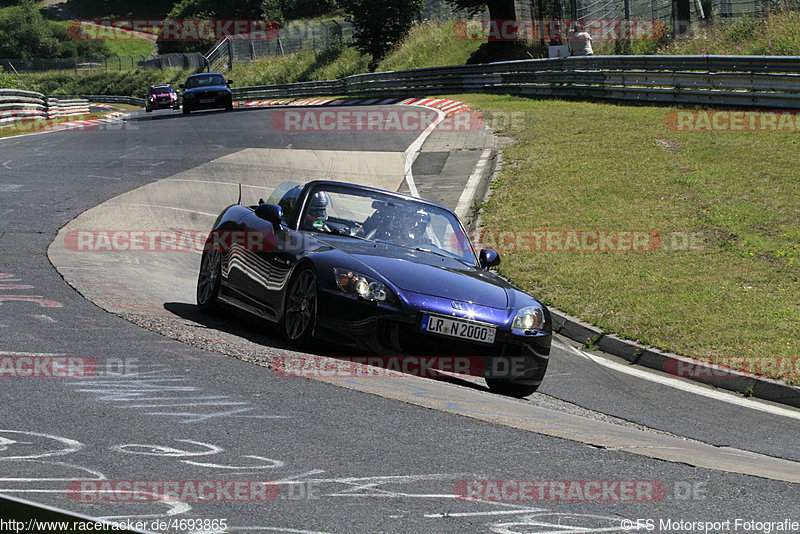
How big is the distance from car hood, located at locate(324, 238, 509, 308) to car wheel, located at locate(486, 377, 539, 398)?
57 cm

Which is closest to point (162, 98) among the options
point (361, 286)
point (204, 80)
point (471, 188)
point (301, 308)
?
point (204, 80)

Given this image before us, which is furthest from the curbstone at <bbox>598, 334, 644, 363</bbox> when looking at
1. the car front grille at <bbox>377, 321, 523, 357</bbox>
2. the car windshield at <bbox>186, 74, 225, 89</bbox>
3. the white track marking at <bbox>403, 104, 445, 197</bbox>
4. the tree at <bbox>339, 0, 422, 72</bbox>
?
the tree at <bbox>339, 0, 422, 72</bbox>

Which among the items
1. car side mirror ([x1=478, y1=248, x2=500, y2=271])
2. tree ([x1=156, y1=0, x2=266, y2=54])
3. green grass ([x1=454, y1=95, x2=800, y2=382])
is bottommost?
green grass ([x1=454, y1=95, x2=800, y2=382])

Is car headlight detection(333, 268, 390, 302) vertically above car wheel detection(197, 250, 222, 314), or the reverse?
car headlight detection(333, 268, 390, 302)

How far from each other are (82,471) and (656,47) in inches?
1166

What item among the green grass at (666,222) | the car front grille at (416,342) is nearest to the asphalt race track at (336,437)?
the car front grille at (416,342)

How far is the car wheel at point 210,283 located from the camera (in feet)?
28.9

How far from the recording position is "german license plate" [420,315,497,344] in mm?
6727

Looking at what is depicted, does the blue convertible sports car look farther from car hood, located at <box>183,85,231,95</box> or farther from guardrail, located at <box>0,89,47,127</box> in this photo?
car hood, located at <box>183,85,231,95</box>

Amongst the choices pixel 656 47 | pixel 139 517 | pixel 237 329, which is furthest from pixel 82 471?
pixel 656 47

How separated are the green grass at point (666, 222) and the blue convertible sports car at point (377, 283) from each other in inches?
105

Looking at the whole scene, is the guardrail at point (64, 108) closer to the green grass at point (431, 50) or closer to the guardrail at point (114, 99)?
the green grass at point (431, 50)

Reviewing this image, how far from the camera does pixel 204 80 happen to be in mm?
38562

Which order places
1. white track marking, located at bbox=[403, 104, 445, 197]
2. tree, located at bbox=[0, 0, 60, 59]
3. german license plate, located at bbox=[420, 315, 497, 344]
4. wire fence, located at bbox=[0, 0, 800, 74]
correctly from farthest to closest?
tree, located at bbox=[0, 0, 60, 59], wire fence, located at bbox=[0, 0, 800, 74], white track marking, located at bbox=[403, 104, 445, 197], german license plate, located at bbox=[420, 315, 497, 344]
